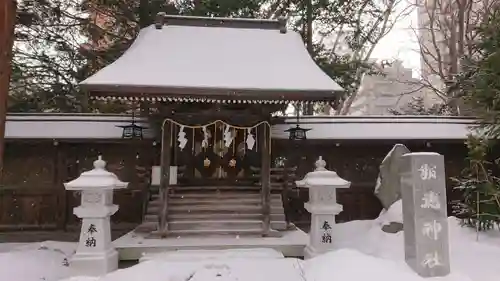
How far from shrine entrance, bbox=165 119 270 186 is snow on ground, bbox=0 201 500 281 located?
11.2 feet

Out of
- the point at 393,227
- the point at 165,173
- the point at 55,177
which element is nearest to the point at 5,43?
the point at 165,173

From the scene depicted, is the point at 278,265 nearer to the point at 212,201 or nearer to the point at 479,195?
the point at 212,201

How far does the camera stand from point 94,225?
6727 mm

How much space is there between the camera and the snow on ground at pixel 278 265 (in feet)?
19.3

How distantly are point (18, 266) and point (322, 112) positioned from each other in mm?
14693

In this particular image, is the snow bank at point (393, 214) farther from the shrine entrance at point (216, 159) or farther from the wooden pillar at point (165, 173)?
the wooden pillar at point (165, 173)

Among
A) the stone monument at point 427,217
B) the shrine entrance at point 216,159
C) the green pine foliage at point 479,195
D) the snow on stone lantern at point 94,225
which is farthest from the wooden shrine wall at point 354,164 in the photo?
the snow on stone lantern at point 94,225

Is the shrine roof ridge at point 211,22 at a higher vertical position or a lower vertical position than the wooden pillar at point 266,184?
higher

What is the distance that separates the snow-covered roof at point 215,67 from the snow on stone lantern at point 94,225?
6.12 ft

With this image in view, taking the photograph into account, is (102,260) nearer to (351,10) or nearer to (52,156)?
(52,156)

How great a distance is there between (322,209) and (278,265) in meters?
1.42

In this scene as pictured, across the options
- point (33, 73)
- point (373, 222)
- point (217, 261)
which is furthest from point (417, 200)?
point (33, 73)

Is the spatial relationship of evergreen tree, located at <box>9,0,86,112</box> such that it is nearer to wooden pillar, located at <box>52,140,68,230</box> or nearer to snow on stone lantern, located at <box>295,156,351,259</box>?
wooden pillar, located at <box>52,140,68,230</box>

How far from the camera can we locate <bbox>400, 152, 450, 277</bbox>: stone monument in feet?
18.9
